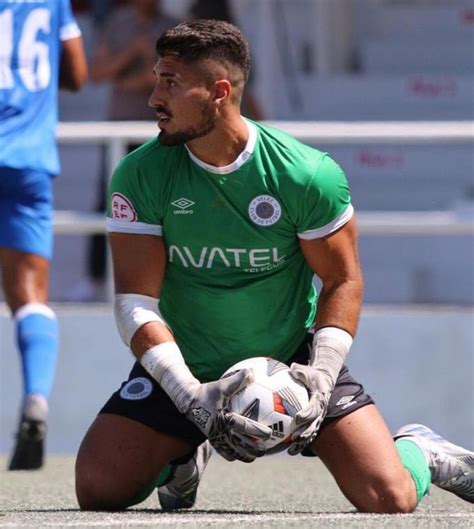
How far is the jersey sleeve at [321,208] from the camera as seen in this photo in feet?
16.4

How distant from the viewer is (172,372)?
4812 millimetres

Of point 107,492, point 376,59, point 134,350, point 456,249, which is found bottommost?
point 456,249

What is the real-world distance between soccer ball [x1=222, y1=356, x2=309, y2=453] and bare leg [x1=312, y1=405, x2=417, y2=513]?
31cm

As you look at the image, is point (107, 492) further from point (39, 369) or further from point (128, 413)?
point (39, 369)

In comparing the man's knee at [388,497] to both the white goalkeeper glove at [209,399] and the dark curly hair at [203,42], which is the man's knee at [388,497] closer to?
the white goalkeeper glove at [209,399]

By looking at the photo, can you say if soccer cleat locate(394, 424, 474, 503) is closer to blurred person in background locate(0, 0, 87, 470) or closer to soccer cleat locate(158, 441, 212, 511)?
soccer cleat locate(158, 441, 212, 511)

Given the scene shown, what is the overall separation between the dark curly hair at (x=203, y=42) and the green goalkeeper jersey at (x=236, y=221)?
0.87 ft

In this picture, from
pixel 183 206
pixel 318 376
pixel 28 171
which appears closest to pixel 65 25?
pixel 28 171

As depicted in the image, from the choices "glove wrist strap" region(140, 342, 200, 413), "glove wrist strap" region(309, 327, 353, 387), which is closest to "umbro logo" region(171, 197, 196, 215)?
"glove wrist strap" region(140, 342, 200, 413)

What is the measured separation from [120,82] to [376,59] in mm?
4604

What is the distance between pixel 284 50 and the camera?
42.7 ft

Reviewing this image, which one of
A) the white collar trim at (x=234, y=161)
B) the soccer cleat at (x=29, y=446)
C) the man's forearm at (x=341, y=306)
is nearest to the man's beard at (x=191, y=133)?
the white collar trim at (x=234, y=161)

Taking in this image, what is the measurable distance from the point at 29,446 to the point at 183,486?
1054 millimetres

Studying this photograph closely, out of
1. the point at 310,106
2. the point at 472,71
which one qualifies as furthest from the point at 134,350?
the point at 472,71
